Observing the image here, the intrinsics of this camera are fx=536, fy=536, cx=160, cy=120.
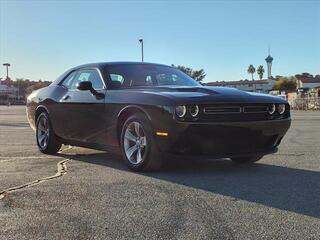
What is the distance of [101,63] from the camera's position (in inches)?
318

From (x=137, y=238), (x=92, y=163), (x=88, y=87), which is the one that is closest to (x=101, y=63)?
(x=88, y=87)

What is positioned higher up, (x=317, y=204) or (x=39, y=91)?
(x=39, y=91)

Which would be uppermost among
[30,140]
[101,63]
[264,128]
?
[101,63]

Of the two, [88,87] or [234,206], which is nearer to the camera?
[234,206]

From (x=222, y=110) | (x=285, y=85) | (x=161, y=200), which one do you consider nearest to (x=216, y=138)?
(x=222, y=110)

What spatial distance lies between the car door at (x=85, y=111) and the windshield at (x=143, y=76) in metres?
0.23

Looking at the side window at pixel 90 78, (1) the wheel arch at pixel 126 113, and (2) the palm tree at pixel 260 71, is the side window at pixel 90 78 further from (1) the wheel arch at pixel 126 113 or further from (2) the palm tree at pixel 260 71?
(2) the palm tree at pixel 260 71

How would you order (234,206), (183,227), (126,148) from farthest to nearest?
(126,148) → (234,206) → (183,227)

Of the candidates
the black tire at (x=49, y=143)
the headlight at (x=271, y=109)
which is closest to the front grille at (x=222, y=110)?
the headlight at (x=271, y=109)

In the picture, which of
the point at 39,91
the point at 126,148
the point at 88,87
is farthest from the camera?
the point at 39,91

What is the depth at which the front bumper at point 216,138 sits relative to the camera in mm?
6125

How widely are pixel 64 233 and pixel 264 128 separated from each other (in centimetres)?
337

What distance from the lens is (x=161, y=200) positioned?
4.98 m

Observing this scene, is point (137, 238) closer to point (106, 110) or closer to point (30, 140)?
point (106, 110)
